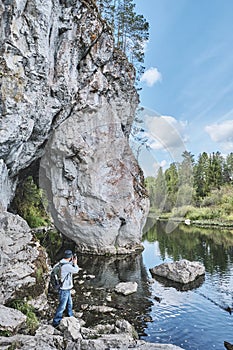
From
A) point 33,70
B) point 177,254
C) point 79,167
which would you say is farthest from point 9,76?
point 177,254

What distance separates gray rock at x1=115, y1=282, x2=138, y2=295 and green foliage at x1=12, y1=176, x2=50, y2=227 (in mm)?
16530

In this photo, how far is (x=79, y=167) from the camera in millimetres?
23938

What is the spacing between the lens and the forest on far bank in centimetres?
5168

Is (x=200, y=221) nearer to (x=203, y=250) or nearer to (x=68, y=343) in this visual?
(x=203, y=250)

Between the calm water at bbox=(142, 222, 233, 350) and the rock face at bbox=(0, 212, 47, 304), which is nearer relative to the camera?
the calm water at bbox=(142, 222, 233, 350)

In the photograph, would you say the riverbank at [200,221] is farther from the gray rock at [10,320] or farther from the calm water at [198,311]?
the gray rock at [10,320]

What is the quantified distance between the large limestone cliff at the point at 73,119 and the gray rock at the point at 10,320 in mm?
7847

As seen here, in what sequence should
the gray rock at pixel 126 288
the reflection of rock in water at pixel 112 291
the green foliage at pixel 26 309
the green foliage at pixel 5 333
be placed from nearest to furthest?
the green foliage at pixel 5 333, the green foliage at pixel 26 309, the reflection of rock in water at pixel 112 291, the gray rock at pixel 126 288

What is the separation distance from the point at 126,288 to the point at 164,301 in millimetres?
2020

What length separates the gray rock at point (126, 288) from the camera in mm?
14172

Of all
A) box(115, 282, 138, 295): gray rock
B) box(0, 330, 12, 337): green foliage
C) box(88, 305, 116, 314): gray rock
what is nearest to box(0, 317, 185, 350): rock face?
box(0, 330, 12, 337): green foliage

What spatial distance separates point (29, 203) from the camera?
107 feet

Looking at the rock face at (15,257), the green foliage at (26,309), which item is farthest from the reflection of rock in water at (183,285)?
the green foliage at (26,309)

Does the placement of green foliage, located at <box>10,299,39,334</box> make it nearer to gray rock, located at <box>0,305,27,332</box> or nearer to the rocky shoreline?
the rocky shoreline
